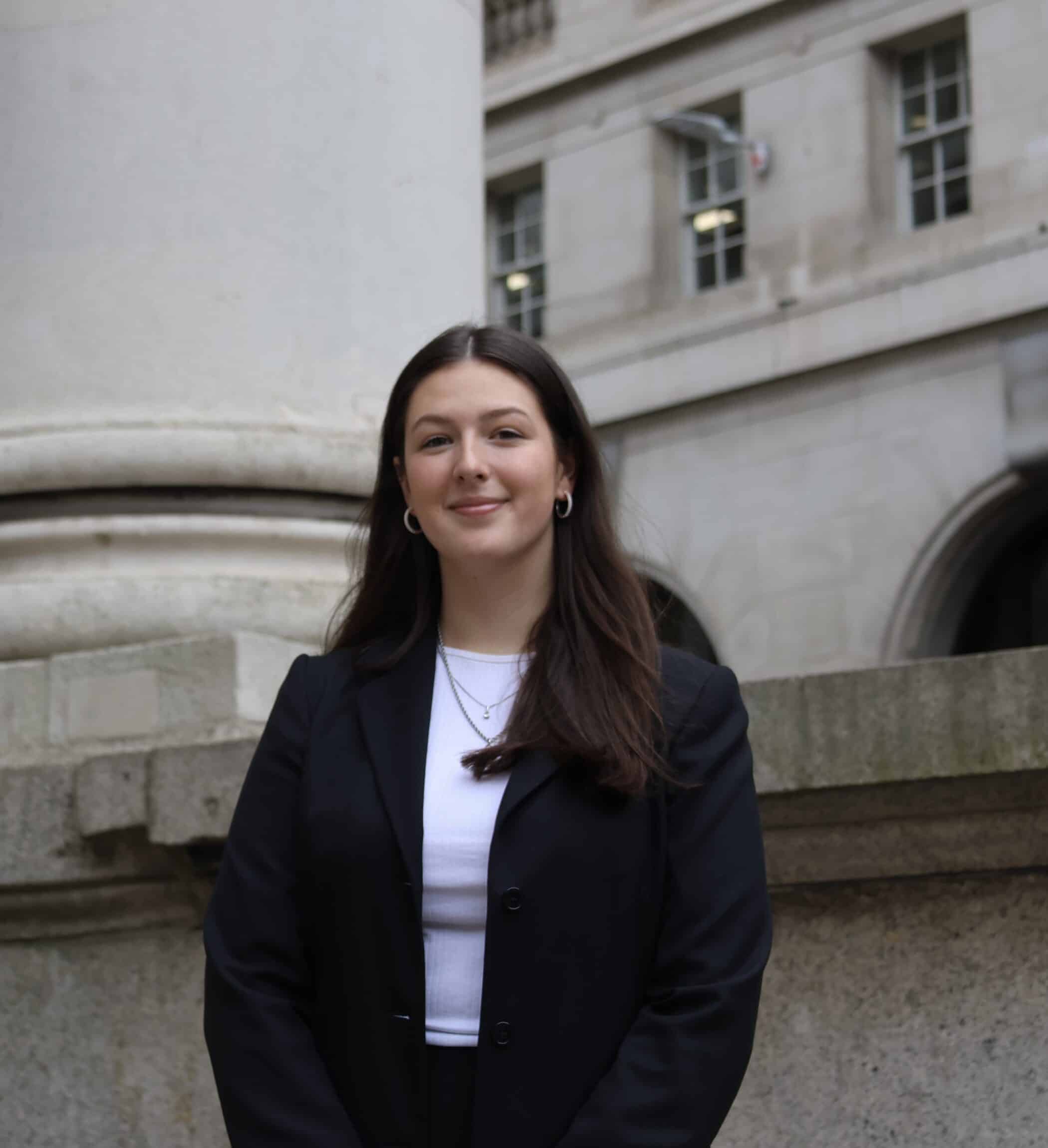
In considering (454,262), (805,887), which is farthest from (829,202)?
(805,887)

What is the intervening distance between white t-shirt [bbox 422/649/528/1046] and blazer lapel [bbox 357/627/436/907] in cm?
2

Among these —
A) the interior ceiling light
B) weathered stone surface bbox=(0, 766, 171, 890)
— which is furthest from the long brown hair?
the interior ceiling light

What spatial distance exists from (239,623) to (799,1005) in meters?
1.43

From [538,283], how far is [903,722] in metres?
18.5

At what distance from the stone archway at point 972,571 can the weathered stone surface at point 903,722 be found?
13.9 meters

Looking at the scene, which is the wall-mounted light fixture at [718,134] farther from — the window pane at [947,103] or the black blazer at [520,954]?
the black blazer at [520,954]

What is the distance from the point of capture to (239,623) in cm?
405

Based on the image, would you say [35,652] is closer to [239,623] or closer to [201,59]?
[239,623]

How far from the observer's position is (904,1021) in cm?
307

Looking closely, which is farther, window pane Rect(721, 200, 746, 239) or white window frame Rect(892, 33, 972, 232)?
window pane Rect(721, 200, 746, 239)

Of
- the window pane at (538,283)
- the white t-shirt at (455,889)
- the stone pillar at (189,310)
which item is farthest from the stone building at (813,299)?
the white t-shirt at (455,889)

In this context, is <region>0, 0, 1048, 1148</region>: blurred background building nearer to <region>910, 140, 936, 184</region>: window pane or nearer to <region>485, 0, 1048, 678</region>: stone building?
<region>485, 0, 1048, 678</region>: stone building

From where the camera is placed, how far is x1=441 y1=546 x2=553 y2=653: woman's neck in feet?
8.70

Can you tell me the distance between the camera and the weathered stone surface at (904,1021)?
9.82 feet
